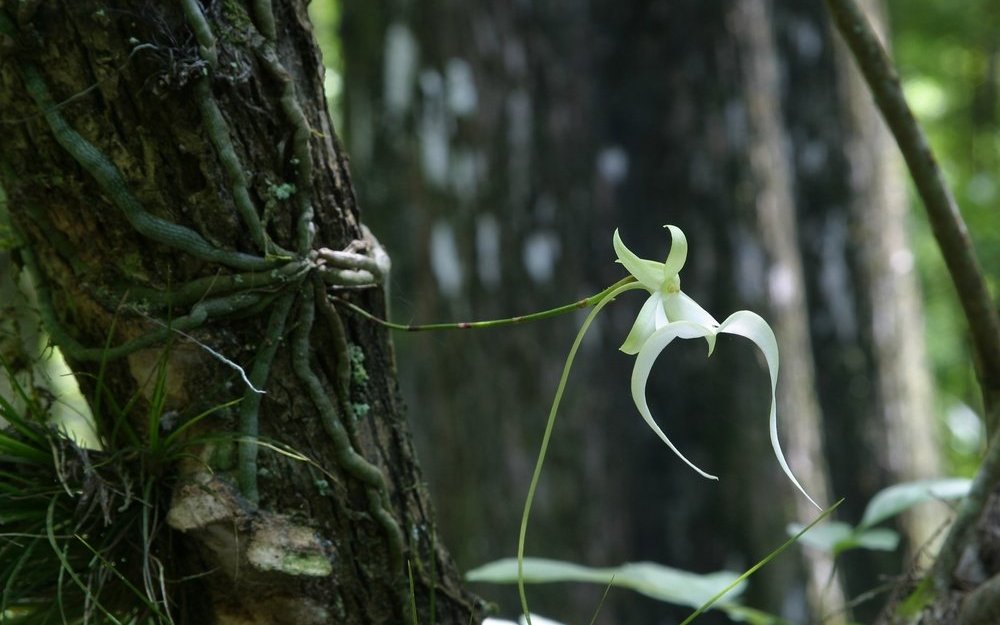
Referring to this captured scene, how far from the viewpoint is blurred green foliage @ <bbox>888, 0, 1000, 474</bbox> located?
5.78m

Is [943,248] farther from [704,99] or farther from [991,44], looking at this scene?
[991,44]

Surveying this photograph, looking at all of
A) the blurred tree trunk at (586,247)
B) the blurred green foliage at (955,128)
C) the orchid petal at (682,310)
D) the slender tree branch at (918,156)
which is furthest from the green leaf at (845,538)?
the blurred green foliage at (955,128)

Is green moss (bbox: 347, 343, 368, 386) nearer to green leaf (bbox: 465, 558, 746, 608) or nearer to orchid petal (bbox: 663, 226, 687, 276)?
orchid petal (bbox: 663, 226, 687, 276)

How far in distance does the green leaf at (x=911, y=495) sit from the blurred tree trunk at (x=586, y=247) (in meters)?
1.30

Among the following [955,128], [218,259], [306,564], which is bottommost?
[955,128]

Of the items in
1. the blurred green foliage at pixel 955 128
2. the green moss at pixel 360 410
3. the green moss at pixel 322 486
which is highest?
the green moss at pixel 360 410

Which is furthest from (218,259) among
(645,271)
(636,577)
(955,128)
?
(955,128)

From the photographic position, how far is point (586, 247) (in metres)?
2.82

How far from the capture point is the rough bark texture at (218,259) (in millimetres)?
698

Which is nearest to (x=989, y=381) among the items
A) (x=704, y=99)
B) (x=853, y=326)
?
(x=704, y=99)

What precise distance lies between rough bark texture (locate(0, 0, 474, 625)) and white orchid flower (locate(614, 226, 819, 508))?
24 centimetres

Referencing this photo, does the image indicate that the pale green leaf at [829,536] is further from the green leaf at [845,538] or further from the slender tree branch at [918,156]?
the slender tree branch at [918,156]

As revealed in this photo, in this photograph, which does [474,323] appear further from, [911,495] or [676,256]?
[911,495]

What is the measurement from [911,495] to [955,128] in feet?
23.0
